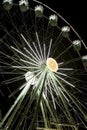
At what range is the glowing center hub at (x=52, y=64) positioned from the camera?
9.73 metres

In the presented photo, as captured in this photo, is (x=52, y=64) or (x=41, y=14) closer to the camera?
(x=52, y=64)

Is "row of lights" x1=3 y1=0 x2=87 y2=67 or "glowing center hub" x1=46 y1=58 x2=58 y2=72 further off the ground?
"row of lights" x1=3 y1=0 x2=87 y2=67

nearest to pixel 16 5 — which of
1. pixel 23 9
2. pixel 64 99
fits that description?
pixel 23 9

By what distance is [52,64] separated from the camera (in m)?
9.83

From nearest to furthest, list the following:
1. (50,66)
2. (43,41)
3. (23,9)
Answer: (50,66), (43,41), (23,9)

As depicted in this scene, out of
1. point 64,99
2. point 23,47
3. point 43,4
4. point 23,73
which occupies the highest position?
point 43,4

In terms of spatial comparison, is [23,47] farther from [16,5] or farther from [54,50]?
[16,5]

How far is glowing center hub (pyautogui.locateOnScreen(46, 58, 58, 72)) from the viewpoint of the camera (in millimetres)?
9727

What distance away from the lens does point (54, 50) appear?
10375 mm

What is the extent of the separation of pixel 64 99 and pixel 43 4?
2.98 meters

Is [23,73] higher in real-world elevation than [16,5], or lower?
lower

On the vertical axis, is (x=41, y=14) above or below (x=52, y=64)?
above

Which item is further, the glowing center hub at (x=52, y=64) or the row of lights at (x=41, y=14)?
the row of lights at (x=41, y=14)

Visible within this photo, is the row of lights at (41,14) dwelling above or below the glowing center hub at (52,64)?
above
